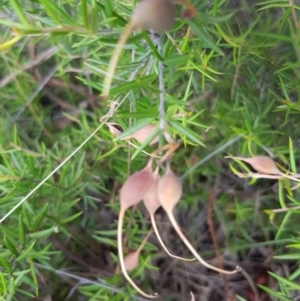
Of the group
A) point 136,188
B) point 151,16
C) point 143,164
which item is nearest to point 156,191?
point 136,188

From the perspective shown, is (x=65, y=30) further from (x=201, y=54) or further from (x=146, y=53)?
(x=201, y=54)

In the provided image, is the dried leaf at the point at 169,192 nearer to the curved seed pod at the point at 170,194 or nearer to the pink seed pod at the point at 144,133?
the curved seed pod at the point at 170,194

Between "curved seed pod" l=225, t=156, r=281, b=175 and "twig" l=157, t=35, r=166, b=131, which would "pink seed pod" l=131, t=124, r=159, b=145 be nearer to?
"twig" l=157, t=35, r=166, b=131

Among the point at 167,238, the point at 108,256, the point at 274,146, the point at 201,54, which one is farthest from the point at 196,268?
the point at 201,54

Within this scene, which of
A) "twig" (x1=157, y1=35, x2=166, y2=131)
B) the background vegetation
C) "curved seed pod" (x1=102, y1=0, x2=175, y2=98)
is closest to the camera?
"curved seed pod" (x1=102, y1=0, x2=175, y2=98)

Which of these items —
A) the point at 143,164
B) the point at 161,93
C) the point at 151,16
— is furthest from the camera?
the point at 143,164

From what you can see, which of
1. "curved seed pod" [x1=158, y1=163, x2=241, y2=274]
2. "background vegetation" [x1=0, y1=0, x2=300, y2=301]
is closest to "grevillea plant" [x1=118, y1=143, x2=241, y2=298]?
"curved seed pod" [x1=158, y1=163, x2=241, y2=274]

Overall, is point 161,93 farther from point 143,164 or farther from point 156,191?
point 143,164
